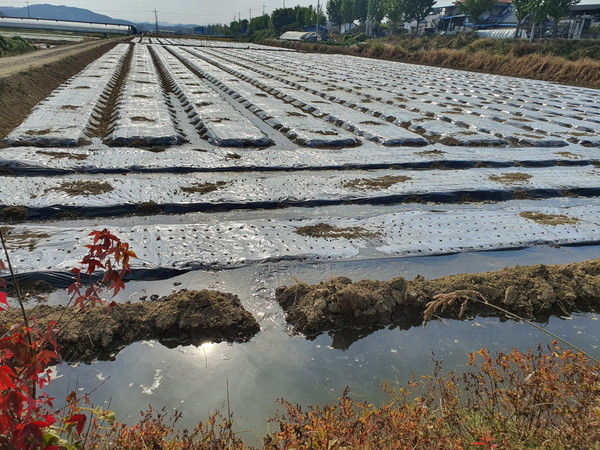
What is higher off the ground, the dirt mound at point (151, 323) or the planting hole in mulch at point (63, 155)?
the planting hole in mulch at point (63, 155)

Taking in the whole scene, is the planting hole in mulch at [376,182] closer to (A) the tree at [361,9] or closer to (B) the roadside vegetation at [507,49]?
(B) the roadside vegetation at [507,49]

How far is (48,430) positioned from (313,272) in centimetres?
265

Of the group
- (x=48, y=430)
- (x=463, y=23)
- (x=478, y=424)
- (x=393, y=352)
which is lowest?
(x=393, y=352)

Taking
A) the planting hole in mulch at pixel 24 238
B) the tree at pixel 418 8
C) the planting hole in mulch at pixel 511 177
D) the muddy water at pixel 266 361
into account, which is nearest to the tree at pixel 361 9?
the tree at pixel 418 8

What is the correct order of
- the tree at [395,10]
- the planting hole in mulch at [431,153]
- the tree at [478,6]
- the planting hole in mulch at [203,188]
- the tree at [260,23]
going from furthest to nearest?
the tree at [260,23] → the tree at [395,10] → the tree at [478,6] → the planting hole in mulch at [431,153] → the planting hole in mulch at [203,188]

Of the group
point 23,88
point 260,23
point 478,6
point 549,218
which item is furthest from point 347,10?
point 549,218

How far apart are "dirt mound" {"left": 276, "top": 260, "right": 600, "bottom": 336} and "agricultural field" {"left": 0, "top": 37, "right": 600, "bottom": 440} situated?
118mm

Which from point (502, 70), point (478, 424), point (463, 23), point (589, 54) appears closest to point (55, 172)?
point (478, 424)

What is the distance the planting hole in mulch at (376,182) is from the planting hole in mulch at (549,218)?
1.65 meters

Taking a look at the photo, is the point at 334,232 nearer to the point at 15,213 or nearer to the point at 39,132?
the point at 15,213

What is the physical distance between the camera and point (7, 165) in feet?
18.4

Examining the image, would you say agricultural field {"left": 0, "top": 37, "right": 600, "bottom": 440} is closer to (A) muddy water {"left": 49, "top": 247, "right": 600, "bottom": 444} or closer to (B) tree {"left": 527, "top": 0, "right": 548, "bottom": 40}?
(A) muddy water {"left": 49, "top": 247, "right": 600, "bottom": 444}

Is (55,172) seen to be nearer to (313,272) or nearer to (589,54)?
(313,272)

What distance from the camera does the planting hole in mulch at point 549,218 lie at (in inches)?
196
